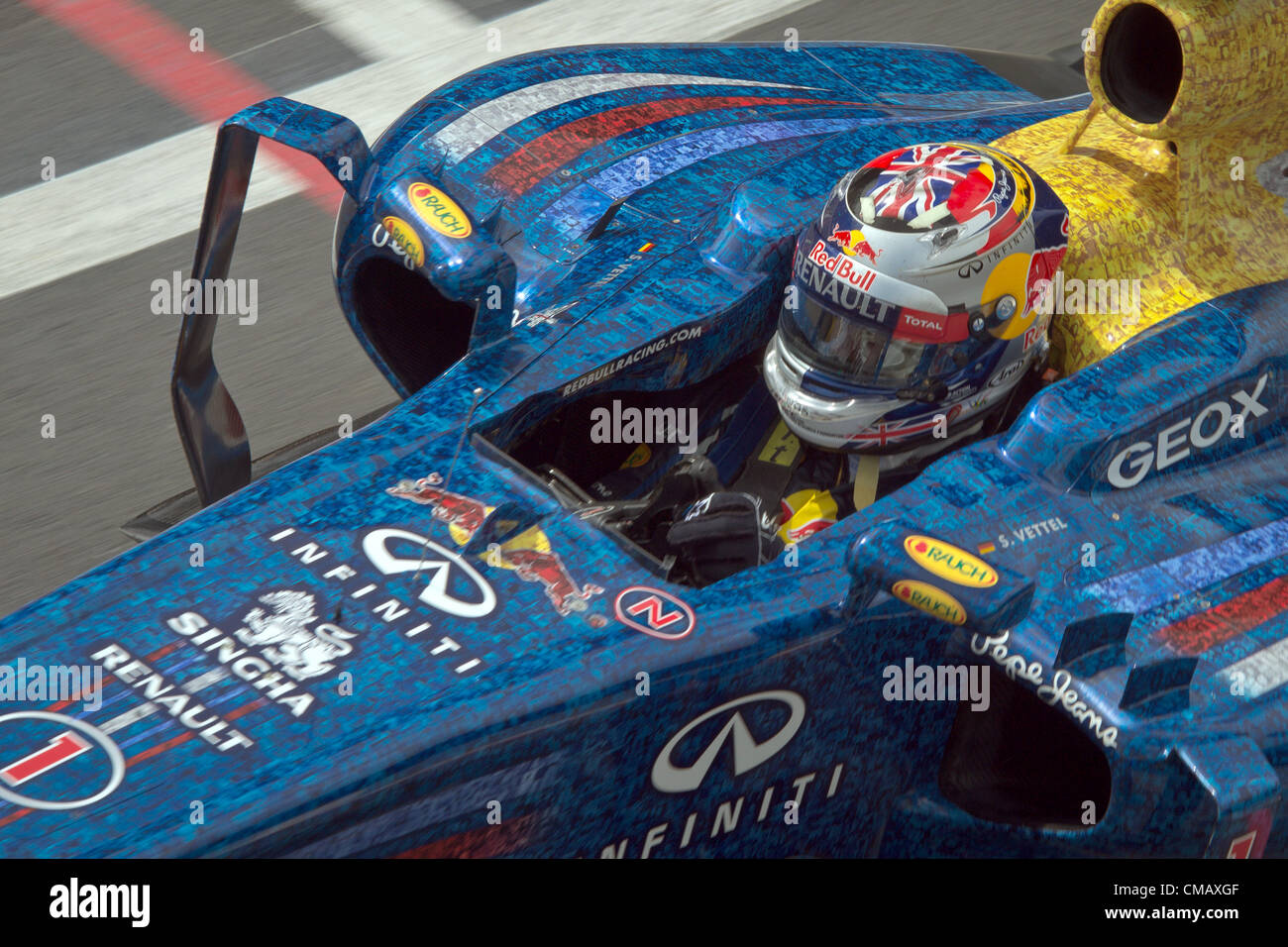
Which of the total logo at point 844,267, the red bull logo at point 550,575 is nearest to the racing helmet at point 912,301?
the total logo at point 844,267

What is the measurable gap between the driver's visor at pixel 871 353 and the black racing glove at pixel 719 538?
1.32ft

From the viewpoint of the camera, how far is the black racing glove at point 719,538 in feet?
13.5

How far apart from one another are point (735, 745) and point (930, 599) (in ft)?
1.96

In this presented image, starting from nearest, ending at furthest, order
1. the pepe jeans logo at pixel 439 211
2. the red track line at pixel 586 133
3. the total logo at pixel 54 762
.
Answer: the total logo at pixel 54 762 → the pepe jeans logo at pixel 439 211 → the red track line at pixel 586 133

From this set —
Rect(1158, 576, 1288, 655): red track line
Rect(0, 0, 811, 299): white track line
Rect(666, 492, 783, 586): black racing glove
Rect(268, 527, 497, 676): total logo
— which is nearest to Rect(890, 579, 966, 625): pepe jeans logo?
Rect(666, 492, 783, 586): black racing glove

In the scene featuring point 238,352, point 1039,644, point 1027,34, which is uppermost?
point 1039,644

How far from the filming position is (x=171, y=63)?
322 inches

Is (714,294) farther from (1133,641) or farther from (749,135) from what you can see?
(1133,641)

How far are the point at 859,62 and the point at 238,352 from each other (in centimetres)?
262

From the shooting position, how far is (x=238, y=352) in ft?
22.4

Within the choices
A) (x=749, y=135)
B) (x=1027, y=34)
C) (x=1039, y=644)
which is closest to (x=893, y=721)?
(x=1039, y=644)

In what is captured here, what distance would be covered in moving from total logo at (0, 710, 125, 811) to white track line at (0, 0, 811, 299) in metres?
3.94

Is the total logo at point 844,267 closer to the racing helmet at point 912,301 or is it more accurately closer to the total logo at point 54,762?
the racing helmet at point 912,301

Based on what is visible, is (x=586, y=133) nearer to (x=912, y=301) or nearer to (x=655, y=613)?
(x=912, y=301)
